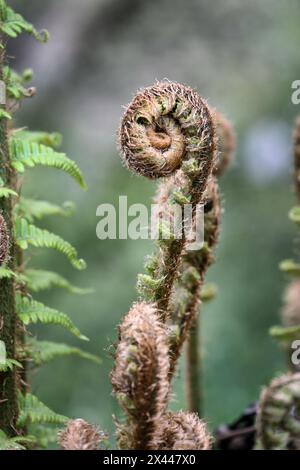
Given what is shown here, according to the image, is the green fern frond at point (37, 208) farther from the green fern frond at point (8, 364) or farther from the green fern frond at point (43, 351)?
the green fern frond at point (8, 364)

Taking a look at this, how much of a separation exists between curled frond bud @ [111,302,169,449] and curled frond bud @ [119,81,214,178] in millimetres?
214

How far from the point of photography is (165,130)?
1.01m

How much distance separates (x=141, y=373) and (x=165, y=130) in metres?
0.33

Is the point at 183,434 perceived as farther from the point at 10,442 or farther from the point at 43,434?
the point at 43,434

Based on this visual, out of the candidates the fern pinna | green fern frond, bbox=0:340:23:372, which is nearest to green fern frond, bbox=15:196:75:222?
the fern pinna

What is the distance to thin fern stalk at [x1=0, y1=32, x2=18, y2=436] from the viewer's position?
41.4 inches

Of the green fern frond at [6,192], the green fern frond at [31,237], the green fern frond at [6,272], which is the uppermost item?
the green fern frond at [6,192]

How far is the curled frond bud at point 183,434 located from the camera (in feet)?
2.99

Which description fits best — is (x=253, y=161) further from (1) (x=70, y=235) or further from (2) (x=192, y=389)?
(2) (x=192, y=389)

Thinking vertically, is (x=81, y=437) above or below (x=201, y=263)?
below

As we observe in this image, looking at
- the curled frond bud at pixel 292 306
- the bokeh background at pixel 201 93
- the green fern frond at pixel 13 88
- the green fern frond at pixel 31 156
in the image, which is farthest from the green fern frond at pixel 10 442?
the bokeh background at pixel 201 93

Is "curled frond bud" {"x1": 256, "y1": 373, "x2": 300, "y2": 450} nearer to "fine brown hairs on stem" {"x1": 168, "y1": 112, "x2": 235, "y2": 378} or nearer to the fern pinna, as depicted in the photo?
"fine brown hairs on stem" {"x1": 168, "y1": 112, "x2": 235, "y2": 378}

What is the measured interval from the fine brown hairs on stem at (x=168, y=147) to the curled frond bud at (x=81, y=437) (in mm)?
171

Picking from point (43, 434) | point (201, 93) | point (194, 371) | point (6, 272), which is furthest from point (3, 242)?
point (201, 93)
